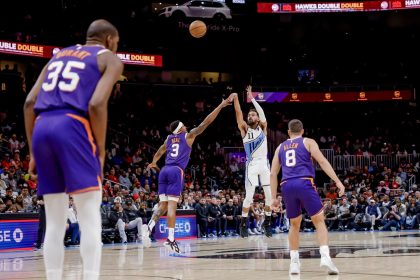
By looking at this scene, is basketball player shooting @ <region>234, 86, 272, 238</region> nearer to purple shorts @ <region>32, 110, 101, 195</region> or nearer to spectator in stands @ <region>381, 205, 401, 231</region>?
purple shorts @ <region>32, 110, 101, 195</region>

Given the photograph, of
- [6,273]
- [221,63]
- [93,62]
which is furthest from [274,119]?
[93,62]

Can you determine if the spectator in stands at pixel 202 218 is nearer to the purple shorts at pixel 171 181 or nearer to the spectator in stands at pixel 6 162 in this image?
the spectator in stands at pixel 6 162

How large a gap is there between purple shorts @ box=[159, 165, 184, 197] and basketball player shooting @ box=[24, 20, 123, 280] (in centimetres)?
776

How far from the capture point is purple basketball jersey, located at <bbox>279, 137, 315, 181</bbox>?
8.97 meters

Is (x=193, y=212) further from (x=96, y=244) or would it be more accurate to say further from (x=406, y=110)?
(x=406, y=110)

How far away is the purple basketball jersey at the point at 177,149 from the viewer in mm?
12891

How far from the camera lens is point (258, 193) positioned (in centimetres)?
2797

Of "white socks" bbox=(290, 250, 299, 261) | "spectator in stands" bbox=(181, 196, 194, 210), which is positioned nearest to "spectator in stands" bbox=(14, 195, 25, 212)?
"spectator in stands" bbox=(181, 196, 194, 210)

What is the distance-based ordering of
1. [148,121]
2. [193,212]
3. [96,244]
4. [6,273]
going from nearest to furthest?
[96,244] → [6,273] → [193,212] → [148,121]

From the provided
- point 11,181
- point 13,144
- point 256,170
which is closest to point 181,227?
point 11,181

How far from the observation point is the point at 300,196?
8.90 meters

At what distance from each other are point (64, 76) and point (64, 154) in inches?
24.2

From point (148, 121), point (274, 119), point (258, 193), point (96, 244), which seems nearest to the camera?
point (96, 244)

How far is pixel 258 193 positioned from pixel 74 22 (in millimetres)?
14018
